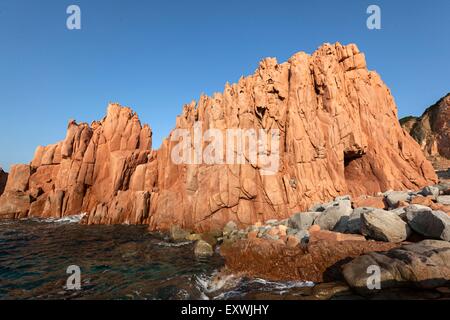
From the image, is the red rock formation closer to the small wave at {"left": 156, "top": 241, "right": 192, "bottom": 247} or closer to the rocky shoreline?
the rocky shoreline

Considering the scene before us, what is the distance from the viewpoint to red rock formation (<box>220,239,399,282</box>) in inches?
516

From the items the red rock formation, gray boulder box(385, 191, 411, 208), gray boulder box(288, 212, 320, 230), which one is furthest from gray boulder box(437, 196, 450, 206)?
gray boulder box(288, 212, 320, 230)

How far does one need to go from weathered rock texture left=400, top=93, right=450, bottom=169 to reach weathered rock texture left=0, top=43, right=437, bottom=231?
49.5 m

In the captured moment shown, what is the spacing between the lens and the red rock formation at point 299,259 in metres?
13.1

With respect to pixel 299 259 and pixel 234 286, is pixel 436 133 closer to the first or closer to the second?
pixel 299 259

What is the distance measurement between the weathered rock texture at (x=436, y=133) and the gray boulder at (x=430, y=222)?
68971mm

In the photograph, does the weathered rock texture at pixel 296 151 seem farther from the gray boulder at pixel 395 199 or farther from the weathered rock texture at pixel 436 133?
the weathered rock texture at pixel 436 133

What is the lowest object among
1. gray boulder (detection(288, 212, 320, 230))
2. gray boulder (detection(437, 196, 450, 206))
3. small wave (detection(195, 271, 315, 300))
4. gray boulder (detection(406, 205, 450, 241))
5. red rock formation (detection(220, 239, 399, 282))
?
small wave (detection(195, 271, 315, 300))

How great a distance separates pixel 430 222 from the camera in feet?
40.9

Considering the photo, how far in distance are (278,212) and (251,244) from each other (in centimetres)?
1205

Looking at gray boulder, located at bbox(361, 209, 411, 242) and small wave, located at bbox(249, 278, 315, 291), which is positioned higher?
gray boulder, located at bbox(361, 209, 411, 242)

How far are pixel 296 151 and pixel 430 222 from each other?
17729mm

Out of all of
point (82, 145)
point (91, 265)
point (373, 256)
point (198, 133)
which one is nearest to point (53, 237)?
point (91, 265)
